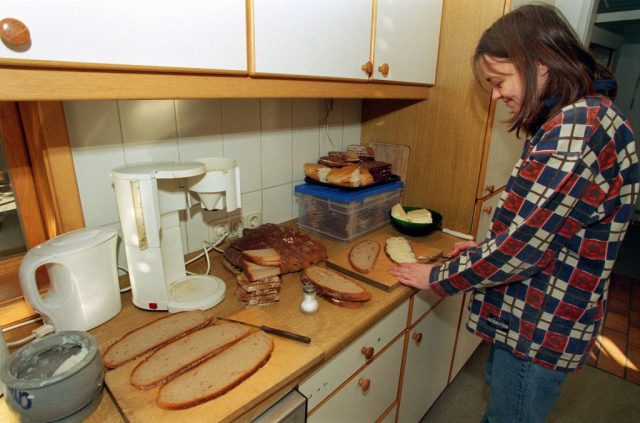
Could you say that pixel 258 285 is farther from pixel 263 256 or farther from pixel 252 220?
pixel 252 220

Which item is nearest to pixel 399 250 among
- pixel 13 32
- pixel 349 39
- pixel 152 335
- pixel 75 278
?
pixel 349 39

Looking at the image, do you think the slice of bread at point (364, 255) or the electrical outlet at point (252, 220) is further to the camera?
the electrical outlet at point (252, 220)

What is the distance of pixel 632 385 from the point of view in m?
1.99

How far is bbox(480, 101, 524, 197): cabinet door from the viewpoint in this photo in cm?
142

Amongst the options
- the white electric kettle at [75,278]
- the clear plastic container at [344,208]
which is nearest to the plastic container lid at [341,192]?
the clear plastic container at [344,208]

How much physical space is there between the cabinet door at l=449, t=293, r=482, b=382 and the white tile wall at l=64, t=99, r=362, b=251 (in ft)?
2.90

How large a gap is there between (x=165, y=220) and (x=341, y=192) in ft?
2.16

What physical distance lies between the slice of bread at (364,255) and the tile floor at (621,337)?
1.74 meters

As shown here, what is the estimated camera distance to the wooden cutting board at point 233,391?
25.7 inches

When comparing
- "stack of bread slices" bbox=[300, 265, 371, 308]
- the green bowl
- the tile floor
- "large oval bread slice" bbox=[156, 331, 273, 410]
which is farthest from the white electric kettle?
the tile floor

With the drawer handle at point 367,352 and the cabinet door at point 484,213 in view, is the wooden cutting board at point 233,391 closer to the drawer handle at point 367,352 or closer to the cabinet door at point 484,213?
the drawer handle at point 367,352

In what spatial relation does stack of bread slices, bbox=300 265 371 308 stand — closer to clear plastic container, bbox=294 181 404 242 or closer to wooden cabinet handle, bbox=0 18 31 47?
clear plastic container, bbox=294 181 404 242

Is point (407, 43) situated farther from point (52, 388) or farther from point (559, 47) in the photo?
point (52, 388)

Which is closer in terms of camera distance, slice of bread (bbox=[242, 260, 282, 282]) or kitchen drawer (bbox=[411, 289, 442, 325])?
slice of bread (bbox=[242, 260, 282, 282])
